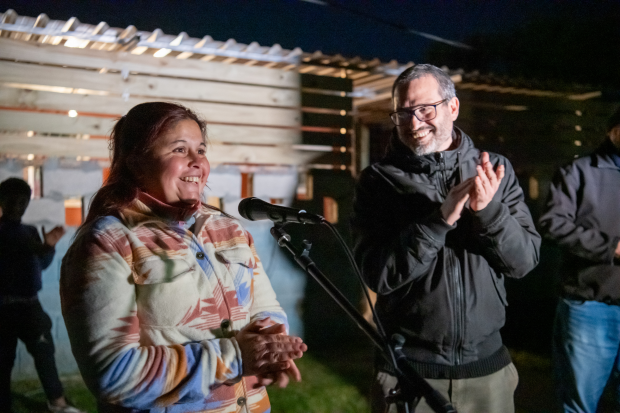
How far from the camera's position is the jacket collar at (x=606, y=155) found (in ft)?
10.6

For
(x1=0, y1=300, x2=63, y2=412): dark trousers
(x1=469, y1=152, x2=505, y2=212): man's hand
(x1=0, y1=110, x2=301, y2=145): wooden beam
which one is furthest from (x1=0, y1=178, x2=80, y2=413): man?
(x1=469, y1=152, x2=505, y2=212): man's hand

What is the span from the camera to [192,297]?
162cm

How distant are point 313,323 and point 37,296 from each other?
3.01 meters

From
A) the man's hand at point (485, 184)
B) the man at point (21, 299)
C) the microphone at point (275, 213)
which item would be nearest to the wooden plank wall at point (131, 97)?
the man at point (21, 299)

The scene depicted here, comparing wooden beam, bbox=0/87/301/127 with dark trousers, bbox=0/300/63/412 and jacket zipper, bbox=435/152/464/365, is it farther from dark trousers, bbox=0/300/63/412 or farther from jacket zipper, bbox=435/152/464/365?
jacket zipper, bbox=435/152/464/365

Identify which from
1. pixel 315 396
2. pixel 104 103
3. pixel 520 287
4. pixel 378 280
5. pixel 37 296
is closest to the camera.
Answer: pixel 378 280

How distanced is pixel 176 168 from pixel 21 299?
3371mm

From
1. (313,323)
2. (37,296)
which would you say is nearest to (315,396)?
(313,323)

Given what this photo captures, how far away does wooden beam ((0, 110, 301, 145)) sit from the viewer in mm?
4660

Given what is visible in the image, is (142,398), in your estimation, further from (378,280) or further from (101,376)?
(378,280)

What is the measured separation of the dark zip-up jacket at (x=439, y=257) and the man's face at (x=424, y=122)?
0.06m

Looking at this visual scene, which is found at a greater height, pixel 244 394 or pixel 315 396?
pixel 244 394

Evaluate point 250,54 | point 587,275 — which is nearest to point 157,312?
point 587,275

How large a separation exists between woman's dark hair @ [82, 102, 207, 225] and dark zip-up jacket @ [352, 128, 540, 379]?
3.40 feet
